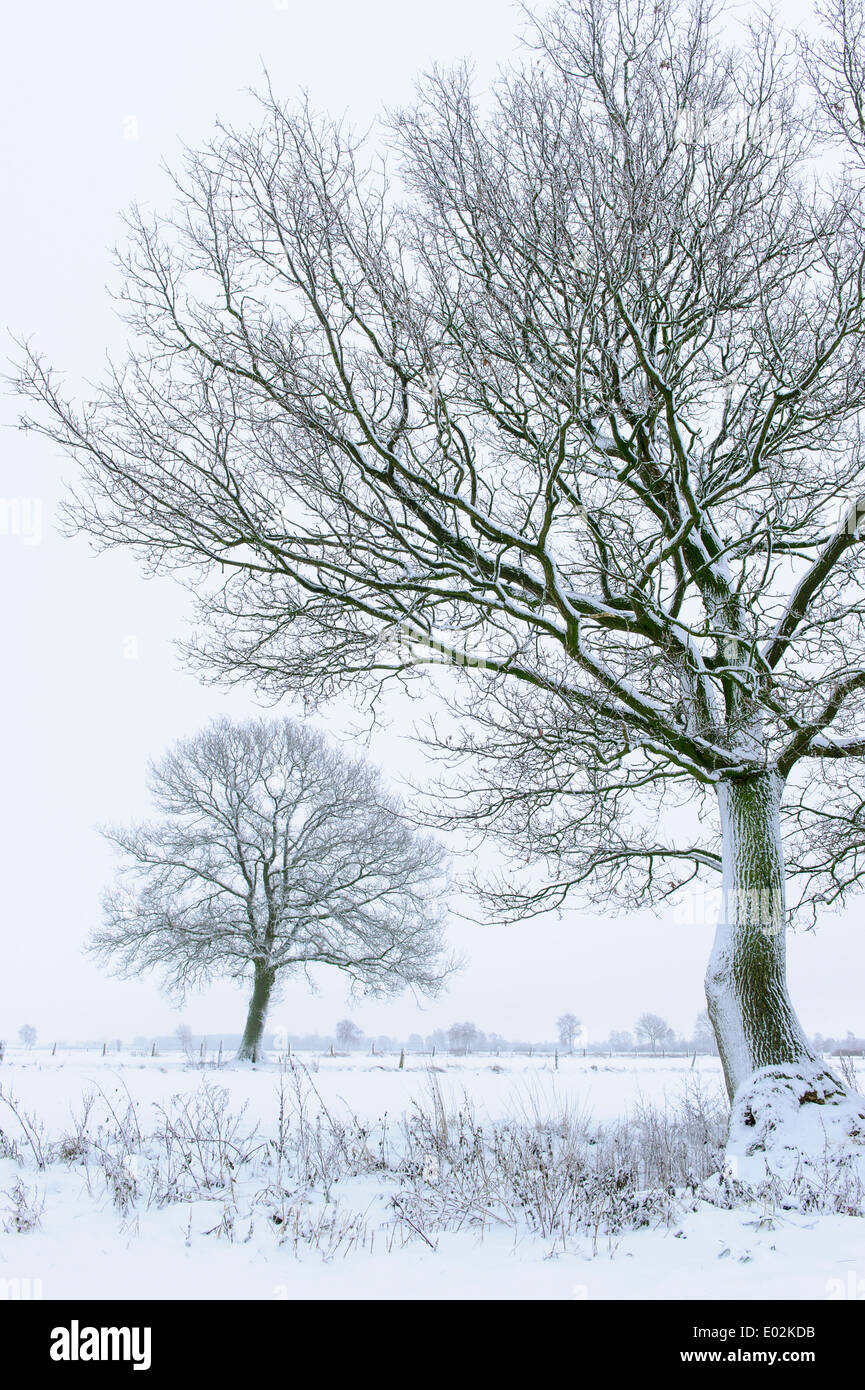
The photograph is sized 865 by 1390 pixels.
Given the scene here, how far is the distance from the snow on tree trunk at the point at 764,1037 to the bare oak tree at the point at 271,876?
45.7 feet

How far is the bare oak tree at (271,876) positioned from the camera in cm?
2061

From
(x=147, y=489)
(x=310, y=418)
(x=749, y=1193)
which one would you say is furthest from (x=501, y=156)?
(x=749, y=1193)

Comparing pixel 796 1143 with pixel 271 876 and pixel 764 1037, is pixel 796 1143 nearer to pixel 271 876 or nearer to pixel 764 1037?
pixel 764 1037

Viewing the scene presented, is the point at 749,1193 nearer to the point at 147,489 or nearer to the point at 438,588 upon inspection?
the point at 438,588

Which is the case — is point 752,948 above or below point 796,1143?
above

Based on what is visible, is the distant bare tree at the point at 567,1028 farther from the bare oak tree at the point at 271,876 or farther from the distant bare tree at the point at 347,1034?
the bare oak tree at the point at 271,876

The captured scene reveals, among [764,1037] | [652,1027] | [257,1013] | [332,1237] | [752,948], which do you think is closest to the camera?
[332,1237]

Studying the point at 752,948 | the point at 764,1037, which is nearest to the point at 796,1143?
the point at 764,1037

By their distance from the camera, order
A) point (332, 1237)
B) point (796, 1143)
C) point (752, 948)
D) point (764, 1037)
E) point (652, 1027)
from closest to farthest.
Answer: point (332, 1237) → point (796, 1143) → point (764, 1037) → point (752, 948) → point (652, 1027)

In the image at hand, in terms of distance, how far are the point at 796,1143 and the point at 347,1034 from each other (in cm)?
7819

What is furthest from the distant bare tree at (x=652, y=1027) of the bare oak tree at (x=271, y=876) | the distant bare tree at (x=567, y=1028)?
the bare oak tree at (x=271, y=876)

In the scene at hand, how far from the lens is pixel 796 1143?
568 cm

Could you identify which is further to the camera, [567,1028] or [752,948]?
[567,1028]

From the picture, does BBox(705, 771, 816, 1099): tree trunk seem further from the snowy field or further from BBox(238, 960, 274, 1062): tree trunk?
BBox(238, 960, 274, 1062): tree trunk
